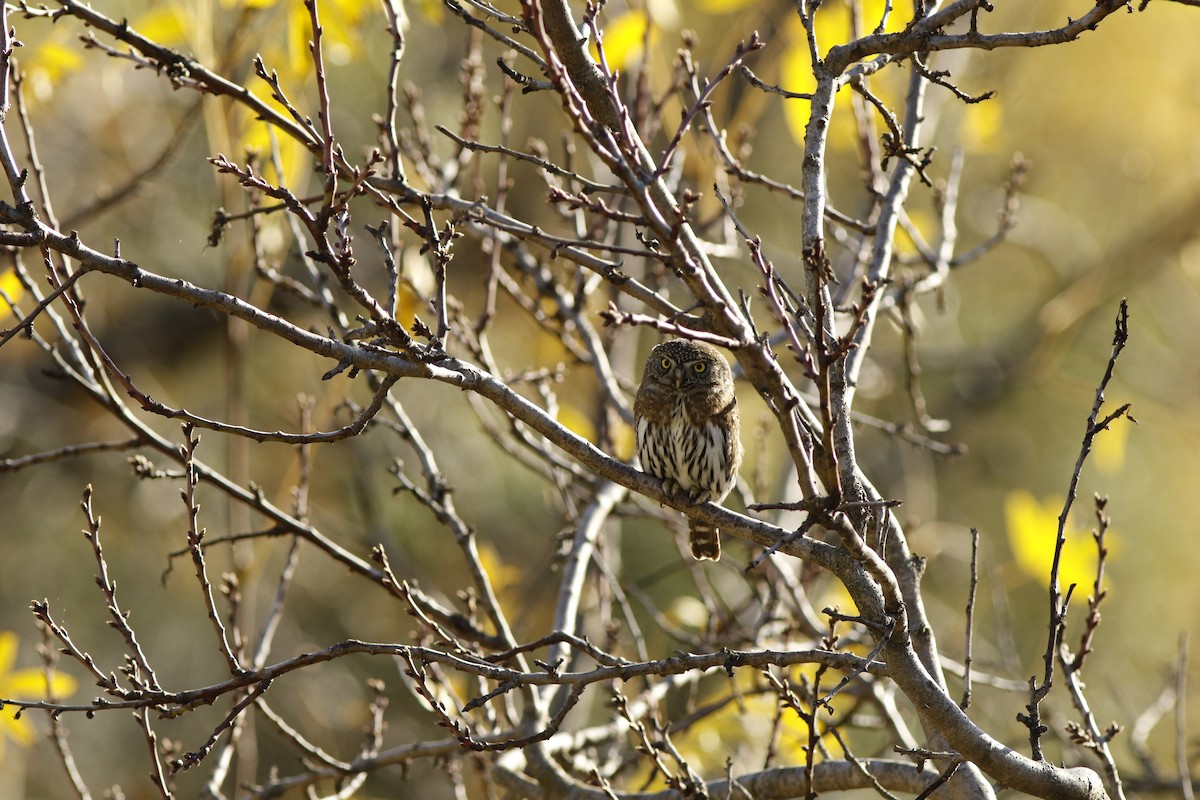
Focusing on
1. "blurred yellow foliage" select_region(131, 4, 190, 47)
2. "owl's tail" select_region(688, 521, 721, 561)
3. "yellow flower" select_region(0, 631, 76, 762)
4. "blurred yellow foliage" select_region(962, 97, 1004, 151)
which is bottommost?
"yellow flower" select_region(0, 631, 76, 762)

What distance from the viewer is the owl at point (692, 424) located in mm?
3957

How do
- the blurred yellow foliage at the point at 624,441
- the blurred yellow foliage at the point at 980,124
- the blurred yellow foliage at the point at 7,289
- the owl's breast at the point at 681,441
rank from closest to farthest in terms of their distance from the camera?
the blurred yellow foliage at the point at 7,289, the owl's breast at the point at 681,441, the blurred yellow foliage at the point at 980,124, the blurred yellow foliage at the point at 624,441

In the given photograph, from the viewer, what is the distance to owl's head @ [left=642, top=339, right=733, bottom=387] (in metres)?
4.07

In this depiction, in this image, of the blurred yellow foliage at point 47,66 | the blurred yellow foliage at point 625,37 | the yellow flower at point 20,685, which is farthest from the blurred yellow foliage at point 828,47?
the yellow flower at point 20,685

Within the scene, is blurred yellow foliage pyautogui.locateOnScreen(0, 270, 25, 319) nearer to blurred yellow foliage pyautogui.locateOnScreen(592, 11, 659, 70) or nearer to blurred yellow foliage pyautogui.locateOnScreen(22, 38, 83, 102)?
blurred yellow foliage pyautogui.locateOnScreen(22, 38, 83, 102)

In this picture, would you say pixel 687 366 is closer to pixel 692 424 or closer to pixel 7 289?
pixel 692 424

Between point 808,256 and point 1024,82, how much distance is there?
301 inches

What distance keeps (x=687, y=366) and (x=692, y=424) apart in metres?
0.22

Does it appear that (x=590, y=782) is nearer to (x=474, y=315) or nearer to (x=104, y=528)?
(x=474, y=315)

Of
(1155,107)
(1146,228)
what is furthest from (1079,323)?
(1155,107)

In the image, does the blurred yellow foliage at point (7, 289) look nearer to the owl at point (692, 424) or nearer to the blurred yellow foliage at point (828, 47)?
the owl at point (692, 424)

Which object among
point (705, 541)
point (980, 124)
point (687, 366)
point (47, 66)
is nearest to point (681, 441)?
point (687, 366)

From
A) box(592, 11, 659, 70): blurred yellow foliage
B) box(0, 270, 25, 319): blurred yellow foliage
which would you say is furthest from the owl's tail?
box(0, 270, 25, 319): blurred yellow foliage

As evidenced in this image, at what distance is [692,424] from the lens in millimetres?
4000
